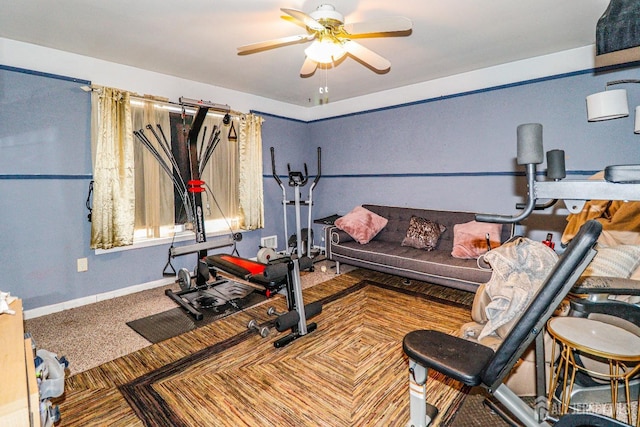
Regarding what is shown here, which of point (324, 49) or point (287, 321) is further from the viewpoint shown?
point (287, 321)

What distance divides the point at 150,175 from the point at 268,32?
6.83 feet

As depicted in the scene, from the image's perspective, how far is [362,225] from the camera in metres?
4.27

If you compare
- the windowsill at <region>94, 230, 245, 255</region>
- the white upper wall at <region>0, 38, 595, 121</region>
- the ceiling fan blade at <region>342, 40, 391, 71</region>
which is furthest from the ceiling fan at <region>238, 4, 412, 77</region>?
the windowsill at <region>94, 230, 245, 255</region>

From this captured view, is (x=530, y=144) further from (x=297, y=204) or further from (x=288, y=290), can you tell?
(x=297, y=204)

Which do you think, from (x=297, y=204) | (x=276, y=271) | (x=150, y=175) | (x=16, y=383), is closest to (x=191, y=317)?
(x=276, y=271)

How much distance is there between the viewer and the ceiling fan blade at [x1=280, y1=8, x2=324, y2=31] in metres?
1.87

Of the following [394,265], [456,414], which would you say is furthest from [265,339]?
[394,265]

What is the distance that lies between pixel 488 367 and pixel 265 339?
1.81 metres

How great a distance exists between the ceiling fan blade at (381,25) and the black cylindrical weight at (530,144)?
1.33m

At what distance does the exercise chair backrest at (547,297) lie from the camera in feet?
3.48

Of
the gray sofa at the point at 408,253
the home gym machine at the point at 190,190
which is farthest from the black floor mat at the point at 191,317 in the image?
the gray sofa at the point at 408,253

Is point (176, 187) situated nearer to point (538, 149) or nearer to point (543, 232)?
point (538, 149)

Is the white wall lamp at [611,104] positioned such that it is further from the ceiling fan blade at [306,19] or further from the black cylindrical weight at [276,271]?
the black cylindrical weight at [276,271]

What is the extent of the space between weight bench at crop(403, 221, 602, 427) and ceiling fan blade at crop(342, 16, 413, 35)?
1.58 m
